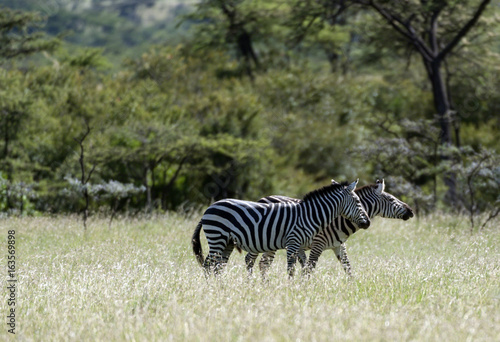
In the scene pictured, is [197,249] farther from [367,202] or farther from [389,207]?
[389,207]

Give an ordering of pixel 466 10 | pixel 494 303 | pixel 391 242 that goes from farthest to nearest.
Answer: pixel 466 10 → pixel 391 242 → pixel 494 303

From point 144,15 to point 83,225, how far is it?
178749 mm

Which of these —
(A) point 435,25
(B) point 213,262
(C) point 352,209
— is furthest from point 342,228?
(A) point 435,25

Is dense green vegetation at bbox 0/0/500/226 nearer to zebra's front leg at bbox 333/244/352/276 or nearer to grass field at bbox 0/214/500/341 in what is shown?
zebra's front leg at bbox 333/244/352/276

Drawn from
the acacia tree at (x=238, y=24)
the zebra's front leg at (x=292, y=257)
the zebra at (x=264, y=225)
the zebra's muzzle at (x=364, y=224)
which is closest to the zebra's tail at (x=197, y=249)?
the zebra at (x=264, y=225)

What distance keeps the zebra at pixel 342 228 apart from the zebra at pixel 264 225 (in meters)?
0.42

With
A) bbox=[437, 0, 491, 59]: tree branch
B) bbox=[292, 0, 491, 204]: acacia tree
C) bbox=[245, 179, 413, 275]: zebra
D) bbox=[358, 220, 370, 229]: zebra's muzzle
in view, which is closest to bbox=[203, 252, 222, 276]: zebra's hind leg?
bbox=[245, 179, 413, 275]: zebra

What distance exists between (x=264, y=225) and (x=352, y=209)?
122 centimetres

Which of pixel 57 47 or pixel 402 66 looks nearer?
pixel 57 47

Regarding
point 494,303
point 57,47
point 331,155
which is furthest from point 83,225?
point 57,47

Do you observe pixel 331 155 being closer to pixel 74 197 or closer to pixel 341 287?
pixel 74 197

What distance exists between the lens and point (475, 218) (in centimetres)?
1441

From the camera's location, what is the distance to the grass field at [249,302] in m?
4.94

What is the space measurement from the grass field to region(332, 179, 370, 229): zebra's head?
0.63 metres
